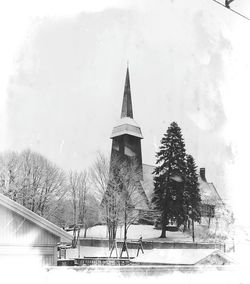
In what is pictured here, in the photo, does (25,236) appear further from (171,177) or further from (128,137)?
(128,137)

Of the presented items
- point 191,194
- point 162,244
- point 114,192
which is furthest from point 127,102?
point 162,244

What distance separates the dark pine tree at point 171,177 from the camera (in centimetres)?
3312

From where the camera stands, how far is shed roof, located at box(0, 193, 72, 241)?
28.5ft

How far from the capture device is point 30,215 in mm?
9008

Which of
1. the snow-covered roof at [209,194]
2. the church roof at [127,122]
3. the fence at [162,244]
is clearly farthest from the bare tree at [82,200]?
the church roof at [127,122]

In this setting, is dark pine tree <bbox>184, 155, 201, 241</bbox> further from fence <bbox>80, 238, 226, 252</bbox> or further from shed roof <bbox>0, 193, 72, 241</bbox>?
shed roof <bbox>0, 193, 72, 241</bbox>

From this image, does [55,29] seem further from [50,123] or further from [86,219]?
[86,219]

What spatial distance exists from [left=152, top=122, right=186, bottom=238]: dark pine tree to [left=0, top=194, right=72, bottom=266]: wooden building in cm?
2387

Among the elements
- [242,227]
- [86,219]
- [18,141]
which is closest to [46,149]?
[18,141]

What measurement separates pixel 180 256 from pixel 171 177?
22025 millimetres

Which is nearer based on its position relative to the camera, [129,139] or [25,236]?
[25,236]

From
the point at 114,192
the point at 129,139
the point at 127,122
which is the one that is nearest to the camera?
the point at 114,192

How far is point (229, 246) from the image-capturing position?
30.0 m

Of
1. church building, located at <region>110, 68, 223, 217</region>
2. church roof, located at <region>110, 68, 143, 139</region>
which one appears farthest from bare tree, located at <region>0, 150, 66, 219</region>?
church roof, located at <region>110, 68, 143, 139</region>
